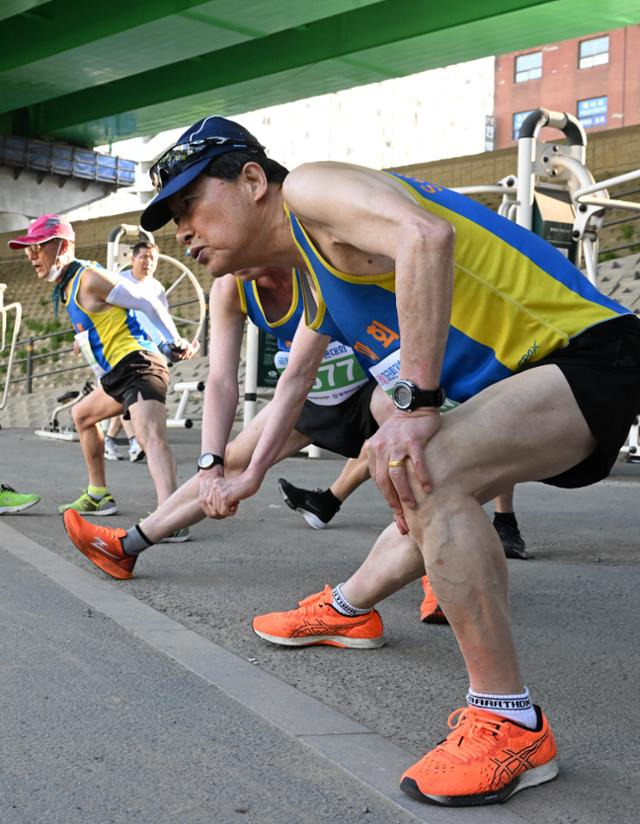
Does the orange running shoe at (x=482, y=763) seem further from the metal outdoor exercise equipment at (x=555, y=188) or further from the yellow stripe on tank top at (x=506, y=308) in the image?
the metal outdoor exercise equipment at (x=555, y=188)

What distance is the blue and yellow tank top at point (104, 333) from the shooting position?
7105 millimetres

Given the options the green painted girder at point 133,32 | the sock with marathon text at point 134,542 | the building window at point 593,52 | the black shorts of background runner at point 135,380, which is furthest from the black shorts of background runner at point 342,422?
the building window at point 593,52

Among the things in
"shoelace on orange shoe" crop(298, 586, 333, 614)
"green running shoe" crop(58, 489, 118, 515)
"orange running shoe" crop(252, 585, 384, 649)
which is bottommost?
"green running shoe" crop(58, 489, 118, 515)

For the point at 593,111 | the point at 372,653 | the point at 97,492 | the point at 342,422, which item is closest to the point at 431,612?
the point at 372,653

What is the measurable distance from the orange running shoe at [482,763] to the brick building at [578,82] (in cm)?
5683

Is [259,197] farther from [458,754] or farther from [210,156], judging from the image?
[458,754]

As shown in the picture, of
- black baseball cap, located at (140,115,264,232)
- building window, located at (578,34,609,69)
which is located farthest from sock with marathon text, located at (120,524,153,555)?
building window, located at (578,34,609,69)

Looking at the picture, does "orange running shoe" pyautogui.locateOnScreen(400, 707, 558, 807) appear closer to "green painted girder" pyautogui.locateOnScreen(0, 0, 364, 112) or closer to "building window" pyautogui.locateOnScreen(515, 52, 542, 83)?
"green painted girder" pyautogui.locateOnScreen(0, 0, 364, 112)

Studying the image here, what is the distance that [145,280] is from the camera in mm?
12102

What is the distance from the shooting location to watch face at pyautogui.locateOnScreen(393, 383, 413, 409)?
8.05ft

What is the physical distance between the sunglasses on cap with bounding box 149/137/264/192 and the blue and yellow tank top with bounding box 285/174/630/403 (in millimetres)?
325

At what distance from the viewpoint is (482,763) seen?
8.09 feet

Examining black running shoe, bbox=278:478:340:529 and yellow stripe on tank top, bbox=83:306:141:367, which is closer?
black running shoe, bbox=278:478:340:529

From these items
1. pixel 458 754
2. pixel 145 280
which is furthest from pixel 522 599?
pixel 145 280
